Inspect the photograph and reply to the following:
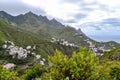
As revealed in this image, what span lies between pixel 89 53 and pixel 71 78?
318 centimetres

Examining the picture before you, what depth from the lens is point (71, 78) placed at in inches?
1226

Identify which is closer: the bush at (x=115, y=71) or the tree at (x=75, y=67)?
the tree at (x=75, y=67)

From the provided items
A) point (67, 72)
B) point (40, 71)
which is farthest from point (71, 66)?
point (40, 71)

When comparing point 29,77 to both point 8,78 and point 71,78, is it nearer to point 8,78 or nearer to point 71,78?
point 8,78

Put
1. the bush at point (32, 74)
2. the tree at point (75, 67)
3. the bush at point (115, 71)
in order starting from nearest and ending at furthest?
the tree at point (75, 67)
the bush at point (115, 71)
the bush at point (32, 74)

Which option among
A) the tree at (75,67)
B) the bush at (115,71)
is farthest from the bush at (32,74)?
the tree at (75,67)

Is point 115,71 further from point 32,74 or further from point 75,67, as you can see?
point 32,74

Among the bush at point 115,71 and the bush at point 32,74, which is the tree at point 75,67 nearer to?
the bush at point 115,71

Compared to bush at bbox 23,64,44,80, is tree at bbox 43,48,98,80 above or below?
above

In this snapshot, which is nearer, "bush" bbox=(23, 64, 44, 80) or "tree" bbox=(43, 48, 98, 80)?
"tree" bbox=(43, 48, 98, 80)

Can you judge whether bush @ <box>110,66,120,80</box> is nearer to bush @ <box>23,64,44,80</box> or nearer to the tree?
the tree

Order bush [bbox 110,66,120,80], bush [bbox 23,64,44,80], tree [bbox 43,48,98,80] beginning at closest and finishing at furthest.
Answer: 1. tree [bbox 43,48,98,80]
2. bush [bbox 110,66,120,80]
3. bush [bbox 23,64,44,80]

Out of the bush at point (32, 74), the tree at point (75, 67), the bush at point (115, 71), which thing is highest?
the tree at point (75, 67)

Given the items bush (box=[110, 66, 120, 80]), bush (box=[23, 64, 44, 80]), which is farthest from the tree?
bush (box=[23, 64, 44, 80])
